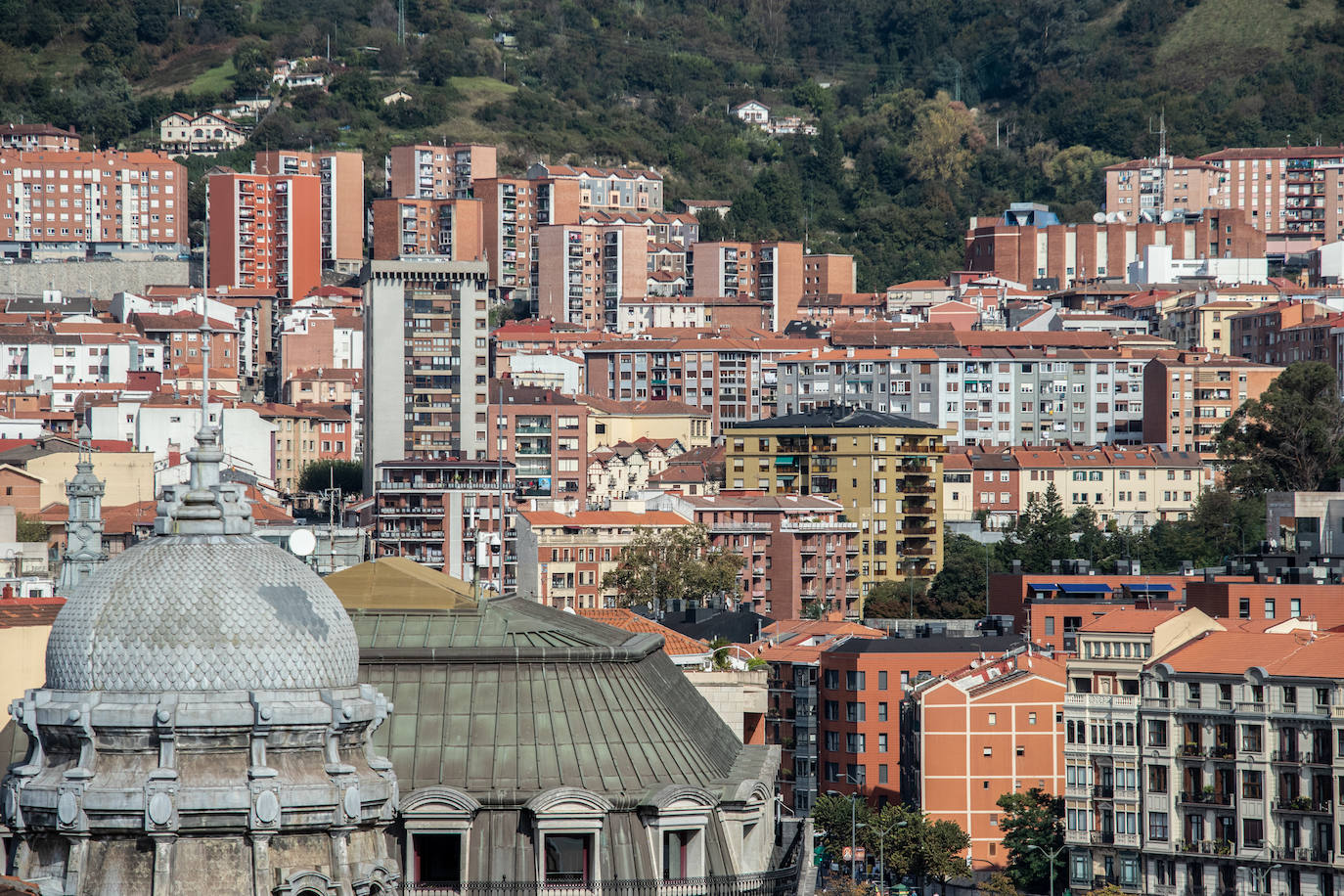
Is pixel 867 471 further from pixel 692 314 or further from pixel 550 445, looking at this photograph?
pixel 692 314

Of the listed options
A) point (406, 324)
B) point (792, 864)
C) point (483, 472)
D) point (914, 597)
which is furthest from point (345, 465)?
point (792, 864)

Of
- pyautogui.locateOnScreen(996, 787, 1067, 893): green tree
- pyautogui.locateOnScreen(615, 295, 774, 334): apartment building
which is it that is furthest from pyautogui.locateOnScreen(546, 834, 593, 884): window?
pyautogui.locateOnScreen(615, 295, 774, 334): apartment building

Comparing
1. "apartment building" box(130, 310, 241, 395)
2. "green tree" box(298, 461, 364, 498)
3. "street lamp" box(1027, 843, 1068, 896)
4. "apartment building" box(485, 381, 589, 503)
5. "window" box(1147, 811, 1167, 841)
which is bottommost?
"street lamp" box(1027, 843, 1068, 896)

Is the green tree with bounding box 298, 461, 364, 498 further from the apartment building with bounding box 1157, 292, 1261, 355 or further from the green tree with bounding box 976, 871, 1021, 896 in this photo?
the green tree with bounding box 976, 871, 1021, 896

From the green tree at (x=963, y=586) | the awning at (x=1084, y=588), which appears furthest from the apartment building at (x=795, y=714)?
the green tree at (x=963, y=586)

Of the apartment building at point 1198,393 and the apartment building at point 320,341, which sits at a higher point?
the apartment building at point 320,341

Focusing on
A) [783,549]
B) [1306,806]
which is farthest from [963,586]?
[1306,806]

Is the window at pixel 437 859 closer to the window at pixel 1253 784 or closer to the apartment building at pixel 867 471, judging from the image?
the window at pixel 1253 784
